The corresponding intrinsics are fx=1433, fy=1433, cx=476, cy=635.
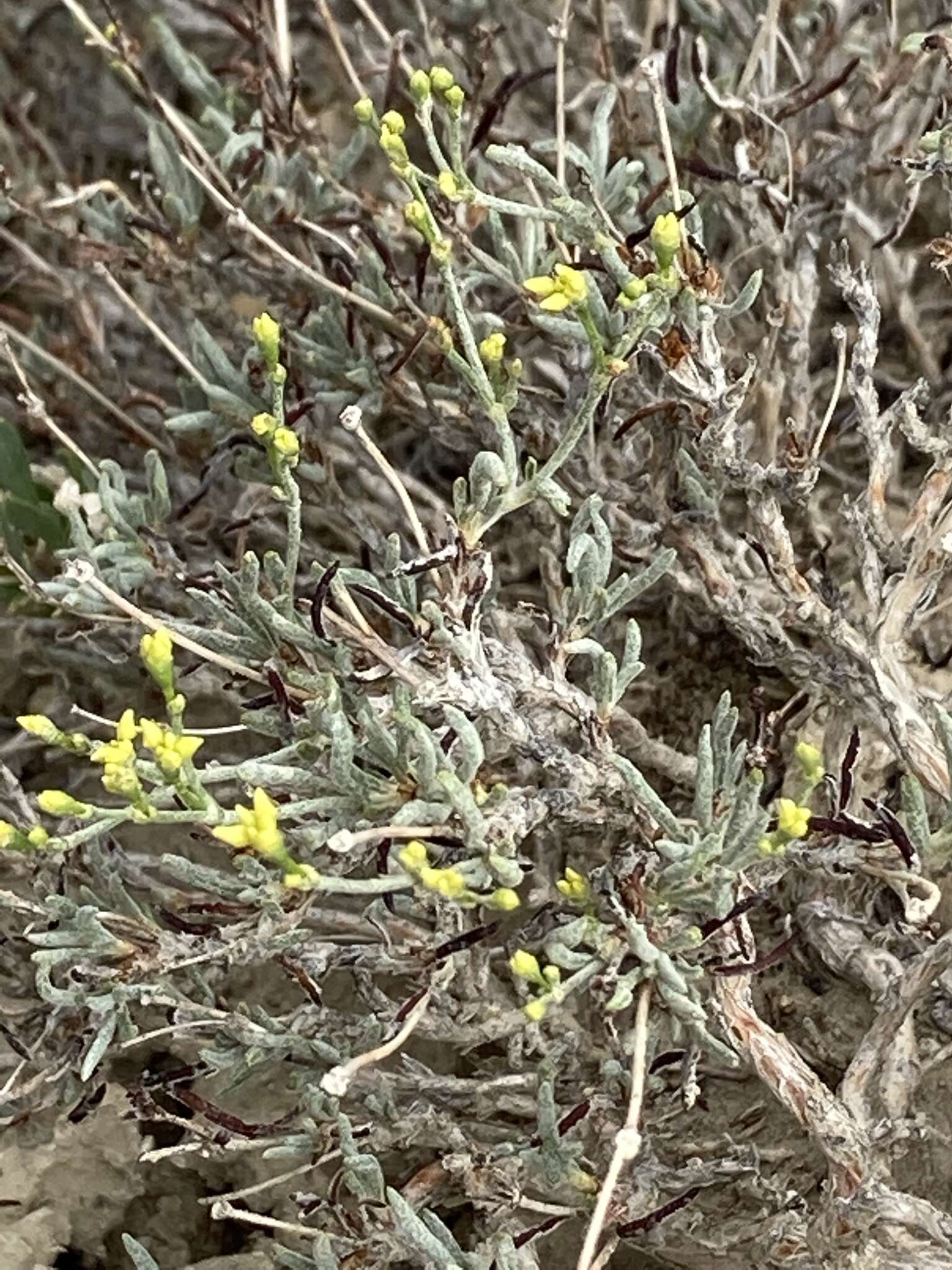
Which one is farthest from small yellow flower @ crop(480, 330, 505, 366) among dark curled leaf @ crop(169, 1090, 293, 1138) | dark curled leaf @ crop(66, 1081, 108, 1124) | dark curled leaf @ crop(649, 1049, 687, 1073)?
dark curled leaf @ crop(66, 1081, 108, 1124)

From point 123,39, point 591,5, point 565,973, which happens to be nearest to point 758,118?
point 591,5

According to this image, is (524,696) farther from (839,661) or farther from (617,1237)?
(617,1237)

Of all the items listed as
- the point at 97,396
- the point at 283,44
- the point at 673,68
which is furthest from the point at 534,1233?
the point at 283,44

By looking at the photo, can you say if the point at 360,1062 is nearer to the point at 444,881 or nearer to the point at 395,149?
A: the point at 444,881

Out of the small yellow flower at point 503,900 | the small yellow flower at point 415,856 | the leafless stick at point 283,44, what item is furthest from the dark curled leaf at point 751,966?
the leafless stick at point 283,44

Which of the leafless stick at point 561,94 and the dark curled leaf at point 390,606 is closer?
the dark curled leaf at point 390,606

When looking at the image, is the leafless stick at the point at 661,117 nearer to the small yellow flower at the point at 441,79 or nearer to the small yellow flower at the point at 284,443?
the small yellow flower at the point at 441,79
